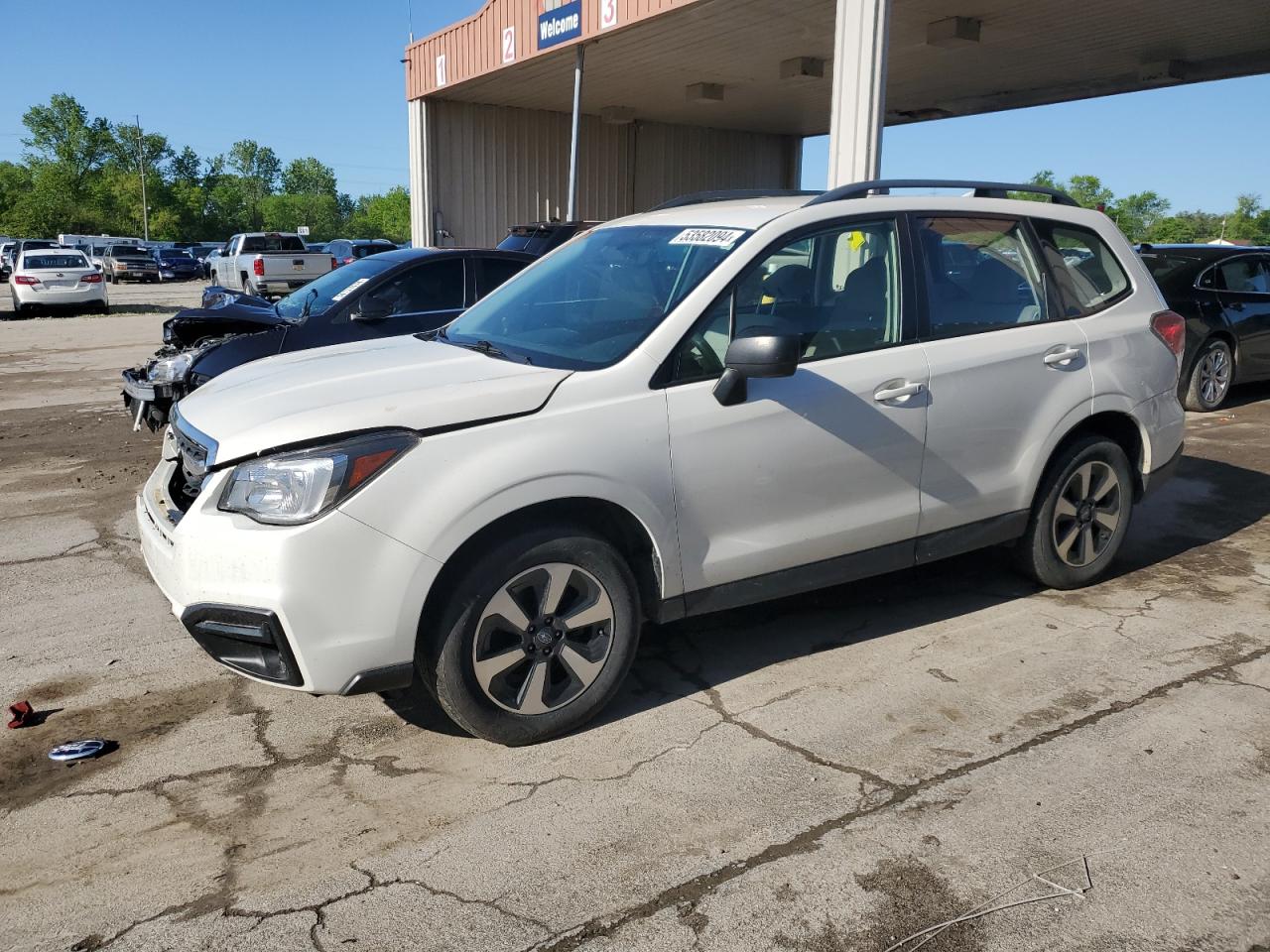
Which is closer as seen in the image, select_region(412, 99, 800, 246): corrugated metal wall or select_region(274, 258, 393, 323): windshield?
select_region(274, 258, 393, 323): windshield

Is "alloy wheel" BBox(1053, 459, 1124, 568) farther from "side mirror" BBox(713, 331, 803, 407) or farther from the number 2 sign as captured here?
the number 2 sign

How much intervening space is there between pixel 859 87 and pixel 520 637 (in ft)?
24.0

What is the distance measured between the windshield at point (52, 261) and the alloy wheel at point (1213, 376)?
79.6 ft

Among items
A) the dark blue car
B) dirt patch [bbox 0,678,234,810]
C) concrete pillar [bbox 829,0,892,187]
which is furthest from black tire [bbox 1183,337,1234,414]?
the dark blue car

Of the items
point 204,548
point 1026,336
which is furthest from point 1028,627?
point 204,548

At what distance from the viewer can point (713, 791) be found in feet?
11.2

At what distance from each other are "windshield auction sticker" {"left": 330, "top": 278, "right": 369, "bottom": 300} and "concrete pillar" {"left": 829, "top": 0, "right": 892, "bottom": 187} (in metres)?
4.29

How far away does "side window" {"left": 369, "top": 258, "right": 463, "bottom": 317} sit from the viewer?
8734 millimetres

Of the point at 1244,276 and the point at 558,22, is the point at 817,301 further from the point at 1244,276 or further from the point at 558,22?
the point at 558,22

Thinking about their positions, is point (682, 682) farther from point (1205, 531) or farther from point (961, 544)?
point (1205, 531)

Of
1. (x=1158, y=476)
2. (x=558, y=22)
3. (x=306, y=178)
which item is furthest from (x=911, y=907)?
(x=306, y=178)

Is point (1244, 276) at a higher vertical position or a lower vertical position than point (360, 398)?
higher

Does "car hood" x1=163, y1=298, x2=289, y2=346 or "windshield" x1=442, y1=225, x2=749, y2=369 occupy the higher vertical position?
"windshield" x1=442, y1=225, x2=749, y2=369

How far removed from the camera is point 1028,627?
190 inches
